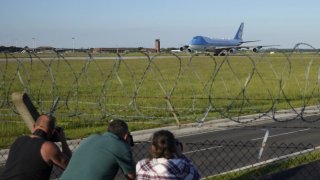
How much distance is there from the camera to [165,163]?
16.1ft

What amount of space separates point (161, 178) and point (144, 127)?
12218mm

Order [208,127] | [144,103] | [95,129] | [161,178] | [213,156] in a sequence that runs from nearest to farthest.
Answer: [161,178]
[213,156]
[95,129]
[208,127]
[144,103]

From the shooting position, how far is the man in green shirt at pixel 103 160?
198 inches

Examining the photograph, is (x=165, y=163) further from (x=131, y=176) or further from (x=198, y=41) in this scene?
(x=198, y=41)

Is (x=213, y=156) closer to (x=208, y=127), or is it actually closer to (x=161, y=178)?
(x=208, y=127)

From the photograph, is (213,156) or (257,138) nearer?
(213,156)

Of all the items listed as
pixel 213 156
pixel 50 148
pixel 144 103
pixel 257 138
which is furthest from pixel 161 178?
pixel 144 103

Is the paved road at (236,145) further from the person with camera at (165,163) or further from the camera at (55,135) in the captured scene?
the person with camera at (165,163)

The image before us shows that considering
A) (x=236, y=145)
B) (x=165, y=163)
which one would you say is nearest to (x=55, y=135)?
(x=165, y=163)

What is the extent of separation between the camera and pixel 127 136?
524cm

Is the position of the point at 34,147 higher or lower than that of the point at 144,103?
higher

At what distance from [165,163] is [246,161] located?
268 inches

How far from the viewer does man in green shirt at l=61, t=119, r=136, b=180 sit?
5.02 meters

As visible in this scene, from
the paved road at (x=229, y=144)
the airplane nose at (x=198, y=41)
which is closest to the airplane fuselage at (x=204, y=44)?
the airplane nose at (x=198, y=41)
